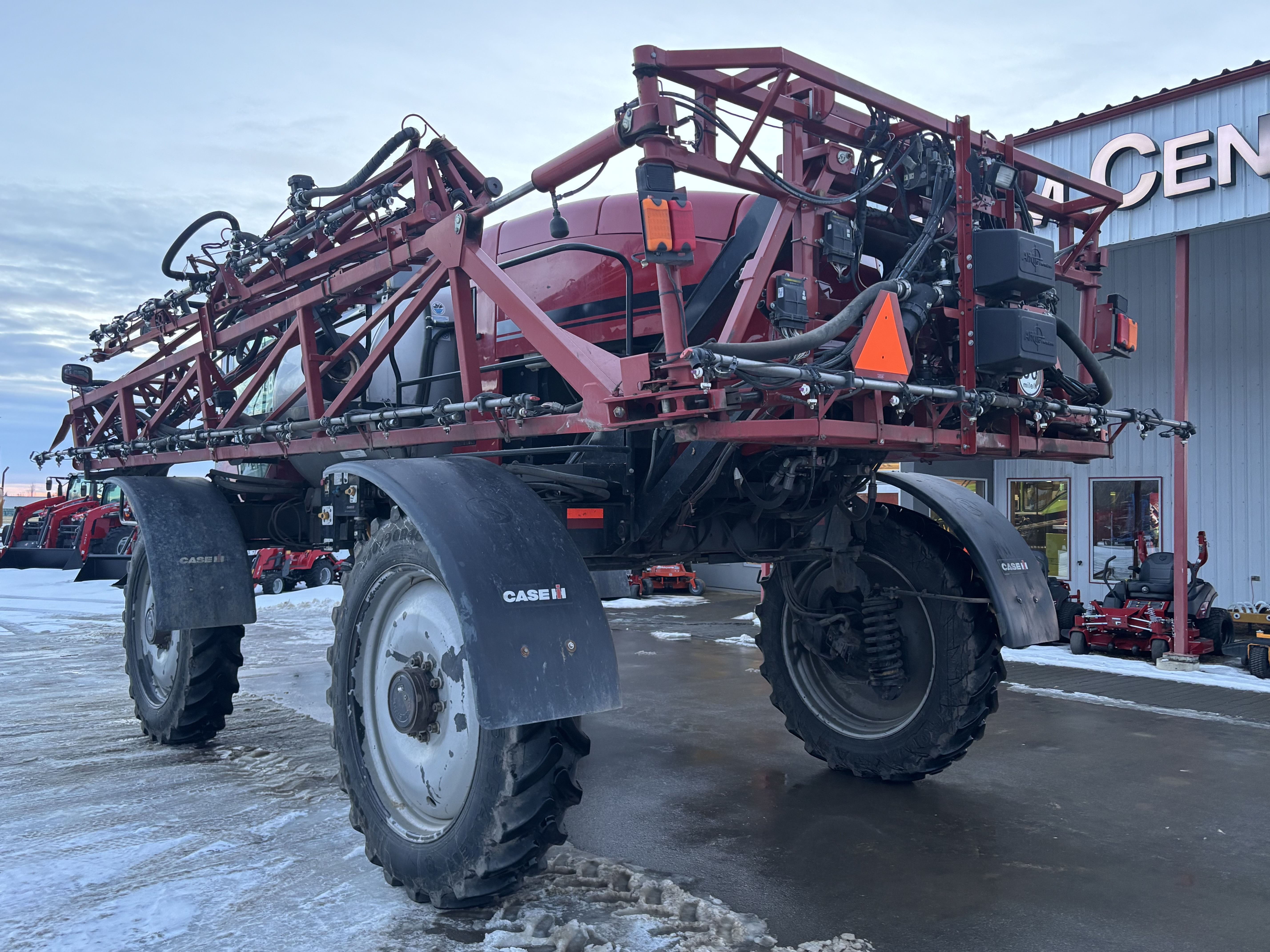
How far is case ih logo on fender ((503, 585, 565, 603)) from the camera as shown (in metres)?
3.29

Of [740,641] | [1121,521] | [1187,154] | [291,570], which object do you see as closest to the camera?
[1187,154]

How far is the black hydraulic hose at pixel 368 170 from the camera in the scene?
4.89 metres

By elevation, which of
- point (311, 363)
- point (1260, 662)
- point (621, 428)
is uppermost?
point (311, 363)

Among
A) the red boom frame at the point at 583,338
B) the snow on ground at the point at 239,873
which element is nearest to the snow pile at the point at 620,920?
the snow on ground at the point at 239,873

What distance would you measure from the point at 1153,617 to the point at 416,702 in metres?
8.69

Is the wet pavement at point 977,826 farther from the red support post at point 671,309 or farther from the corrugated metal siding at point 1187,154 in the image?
the corrugated metal siding at point 1187,154

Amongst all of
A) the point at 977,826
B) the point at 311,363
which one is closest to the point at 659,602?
the point at 311,363

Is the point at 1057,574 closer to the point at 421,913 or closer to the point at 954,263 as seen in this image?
the point at 954,263

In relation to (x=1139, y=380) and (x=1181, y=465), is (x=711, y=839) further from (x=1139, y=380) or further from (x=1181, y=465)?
(x=1139, y=380)

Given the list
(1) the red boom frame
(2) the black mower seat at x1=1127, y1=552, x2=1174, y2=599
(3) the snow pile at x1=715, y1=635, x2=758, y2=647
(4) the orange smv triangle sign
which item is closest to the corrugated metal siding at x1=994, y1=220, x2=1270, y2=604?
(2) the black mower seat at x1=1127, y1=552, x2=1174, y2=599

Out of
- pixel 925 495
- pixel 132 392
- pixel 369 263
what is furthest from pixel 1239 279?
pixel 132 392

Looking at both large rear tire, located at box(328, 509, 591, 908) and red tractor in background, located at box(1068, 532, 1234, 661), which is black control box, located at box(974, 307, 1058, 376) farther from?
red tractor in background, located at box(1068, 532, 1234, 661)

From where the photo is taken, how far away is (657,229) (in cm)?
305

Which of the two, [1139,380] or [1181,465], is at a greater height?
[1139,380]
